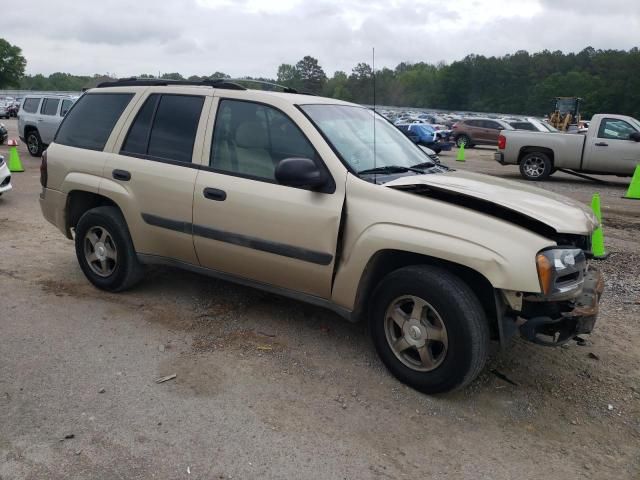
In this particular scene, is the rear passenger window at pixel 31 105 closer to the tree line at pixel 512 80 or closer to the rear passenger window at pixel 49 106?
the rear passenger window at pixel 49 106

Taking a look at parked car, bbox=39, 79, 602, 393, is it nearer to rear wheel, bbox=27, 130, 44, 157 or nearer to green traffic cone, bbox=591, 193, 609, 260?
green traffic cone, bbox=591, 193, 609, 260

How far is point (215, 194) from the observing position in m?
4.07

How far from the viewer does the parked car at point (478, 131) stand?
89.4 feet

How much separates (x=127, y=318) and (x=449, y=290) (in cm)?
263

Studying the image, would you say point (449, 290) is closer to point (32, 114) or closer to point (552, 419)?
point (552, 419)

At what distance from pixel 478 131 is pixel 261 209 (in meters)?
25.6

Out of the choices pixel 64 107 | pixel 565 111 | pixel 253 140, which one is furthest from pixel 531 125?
pixel 253 140

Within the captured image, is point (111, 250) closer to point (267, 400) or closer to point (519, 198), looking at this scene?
point (267, 400)

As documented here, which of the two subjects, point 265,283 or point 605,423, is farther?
point 265,283

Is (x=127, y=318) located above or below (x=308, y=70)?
below

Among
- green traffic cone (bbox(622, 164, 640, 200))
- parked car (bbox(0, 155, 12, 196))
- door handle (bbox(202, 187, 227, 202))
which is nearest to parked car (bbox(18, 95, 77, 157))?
parked car (bbox(0, 155, 12, 196))

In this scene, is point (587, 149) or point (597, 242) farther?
point (587, 149)

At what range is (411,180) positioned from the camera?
364 centimetres

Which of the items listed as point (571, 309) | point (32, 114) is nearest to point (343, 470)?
point (571, 309)
